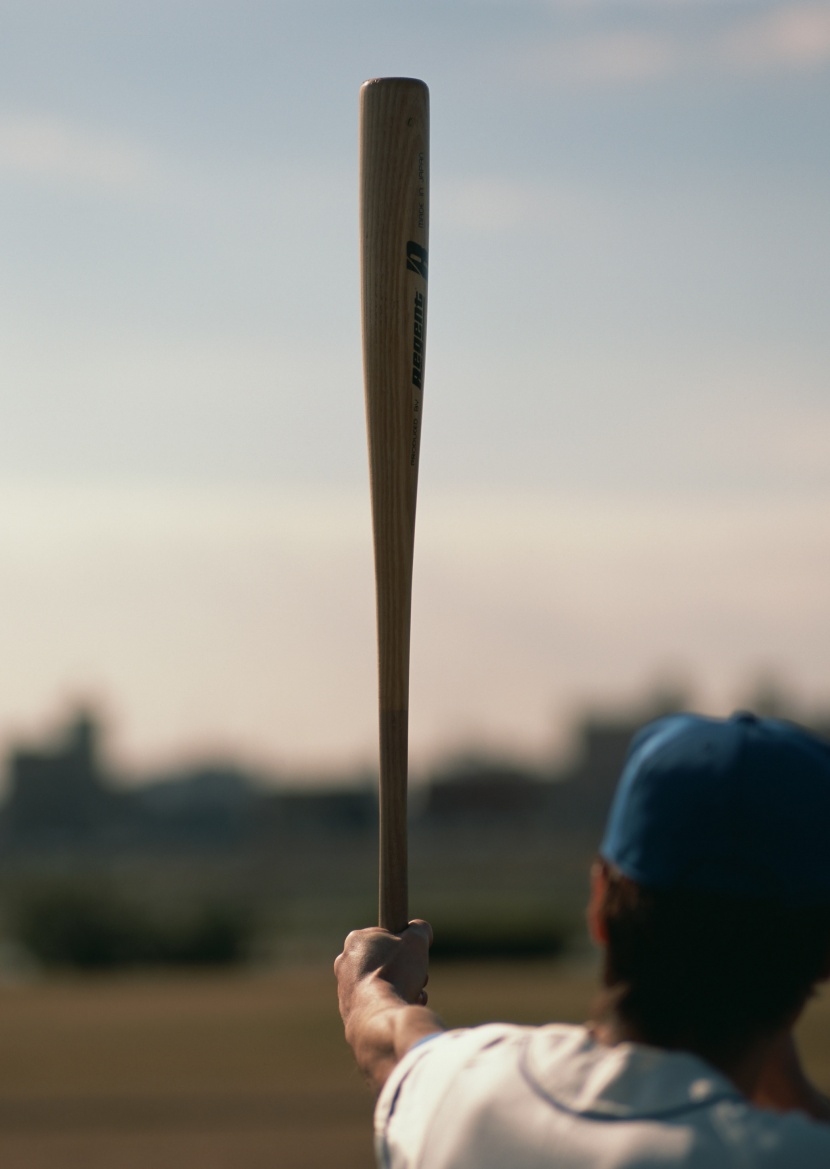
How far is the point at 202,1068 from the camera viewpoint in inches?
834

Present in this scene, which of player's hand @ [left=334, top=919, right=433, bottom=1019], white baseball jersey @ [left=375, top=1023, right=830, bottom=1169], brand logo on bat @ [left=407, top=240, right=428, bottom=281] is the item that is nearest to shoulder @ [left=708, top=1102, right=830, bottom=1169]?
white baseball jersey @ [left=375, top=1023, right=830, bottom=1169]

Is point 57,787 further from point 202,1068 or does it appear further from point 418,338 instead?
point 418,338

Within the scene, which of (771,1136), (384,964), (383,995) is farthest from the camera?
(384,964)

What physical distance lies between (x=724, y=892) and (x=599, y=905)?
0.20 m

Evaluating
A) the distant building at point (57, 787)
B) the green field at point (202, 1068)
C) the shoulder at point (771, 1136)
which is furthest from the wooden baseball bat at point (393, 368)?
the distant building at point (57, 787)

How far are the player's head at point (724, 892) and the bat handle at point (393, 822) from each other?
1.13 meters

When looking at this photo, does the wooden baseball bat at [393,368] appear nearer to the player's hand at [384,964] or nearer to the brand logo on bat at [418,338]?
the brand logo on bat at [418,338]

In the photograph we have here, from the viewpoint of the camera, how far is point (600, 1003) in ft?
7.14

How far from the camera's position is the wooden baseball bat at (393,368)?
3357 mm

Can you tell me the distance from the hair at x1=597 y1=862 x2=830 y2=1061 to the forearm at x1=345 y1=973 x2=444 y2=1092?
534mm

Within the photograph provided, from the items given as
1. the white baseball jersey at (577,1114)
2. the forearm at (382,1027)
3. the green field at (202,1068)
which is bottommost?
the green field at (202,1068)

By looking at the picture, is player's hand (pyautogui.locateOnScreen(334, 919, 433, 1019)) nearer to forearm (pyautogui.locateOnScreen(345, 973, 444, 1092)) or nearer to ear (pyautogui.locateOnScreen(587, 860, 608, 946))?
forearm (pyautogui.locateOnScreen(345, 973, 444, 1092))

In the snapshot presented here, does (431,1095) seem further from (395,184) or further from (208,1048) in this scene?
(208,1048)

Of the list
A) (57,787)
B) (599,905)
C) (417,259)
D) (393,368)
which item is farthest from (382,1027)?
(57,787)
